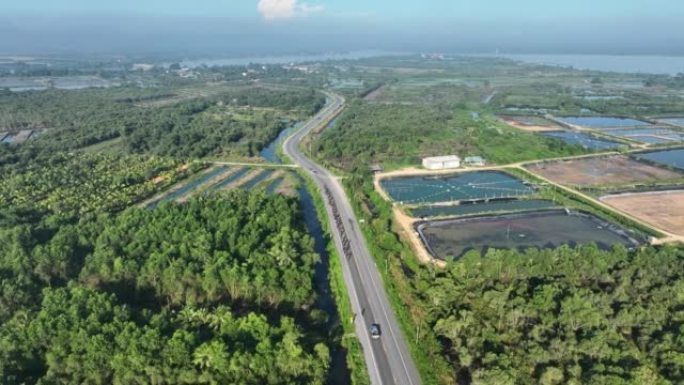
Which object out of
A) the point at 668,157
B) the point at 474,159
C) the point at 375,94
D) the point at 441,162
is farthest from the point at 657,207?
the point at 375,94

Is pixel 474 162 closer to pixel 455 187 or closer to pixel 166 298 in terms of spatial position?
pixel 455 187

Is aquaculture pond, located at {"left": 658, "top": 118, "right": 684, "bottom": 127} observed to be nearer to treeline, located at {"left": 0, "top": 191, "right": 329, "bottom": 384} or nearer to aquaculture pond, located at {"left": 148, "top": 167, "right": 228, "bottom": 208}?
treeline, located at {"left": 0, "top": 191, "right": 329, "bottom": 384}

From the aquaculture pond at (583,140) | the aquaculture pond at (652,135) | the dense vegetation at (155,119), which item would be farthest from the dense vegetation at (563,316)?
the aquaculture pond at (652,135)

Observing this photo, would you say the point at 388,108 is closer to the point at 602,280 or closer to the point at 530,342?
the point at 602,280

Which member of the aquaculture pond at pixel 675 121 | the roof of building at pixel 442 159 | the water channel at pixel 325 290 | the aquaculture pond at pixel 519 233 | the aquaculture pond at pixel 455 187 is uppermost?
the aquaculture pond at pixel 675 121

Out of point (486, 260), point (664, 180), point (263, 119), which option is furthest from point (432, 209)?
point (263, 119)

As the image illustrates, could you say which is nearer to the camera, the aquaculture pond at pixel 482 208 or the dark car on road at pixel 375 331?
the dark car on road at pixel 375 331

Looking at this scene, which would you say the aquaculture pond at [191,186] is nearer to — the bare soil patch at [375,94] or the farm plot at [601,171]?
the farm plot at [601,171]

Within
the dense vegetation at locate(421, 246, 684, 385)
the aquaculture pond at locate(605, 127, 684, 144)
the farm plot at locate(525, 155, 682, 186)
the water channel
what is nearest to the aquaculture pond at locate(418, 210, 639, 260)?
the dense vegetation at locate(421, 246, 684, 385)
